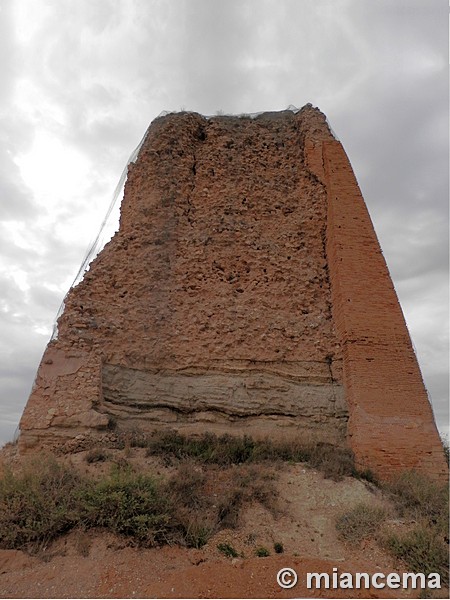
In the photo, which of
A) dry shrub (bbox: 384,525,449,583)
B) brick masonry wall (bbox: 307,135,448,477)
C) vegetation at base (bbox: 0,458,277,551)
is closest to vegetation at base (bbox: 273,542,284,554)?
vegetation at base (bbox: 0,458,277,551)

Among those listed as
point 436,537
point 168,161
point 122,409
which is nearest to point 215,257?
point 168,161

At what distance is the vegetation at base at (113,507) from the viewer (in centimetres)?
515

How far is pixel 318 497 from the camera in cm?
673

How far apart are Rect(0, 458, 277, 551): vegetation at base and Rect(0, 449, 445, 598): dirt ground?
0.14m

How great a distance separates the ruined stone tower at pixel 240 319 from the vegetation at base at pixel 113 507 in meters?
1.73

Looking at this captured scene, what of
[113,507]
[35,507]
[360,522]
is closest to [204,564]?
[113,507]

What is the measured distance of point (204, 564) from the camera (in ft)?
15.7

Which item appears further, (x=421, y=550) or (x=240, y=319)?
(x=240, y=319)

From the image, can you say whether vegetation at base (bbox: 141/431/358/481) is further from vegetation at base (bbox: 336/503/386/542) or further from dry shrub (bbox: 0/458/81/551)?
dry shrub (bbox: 0/458/81/551)

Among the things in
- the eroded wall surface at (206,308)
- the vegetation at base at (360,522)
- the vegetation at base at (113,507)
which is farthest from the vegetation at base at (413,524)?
the eroded wall surface at (206,308)

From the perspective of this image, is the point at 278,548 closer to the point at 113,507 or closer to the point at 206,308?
the point at 113,507

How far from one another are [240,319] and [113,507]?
4860mm

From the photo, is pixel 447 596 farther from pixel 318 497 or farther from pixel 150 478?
pixel 150 478

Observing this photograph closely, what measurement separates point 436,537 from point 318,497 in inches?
73.6
